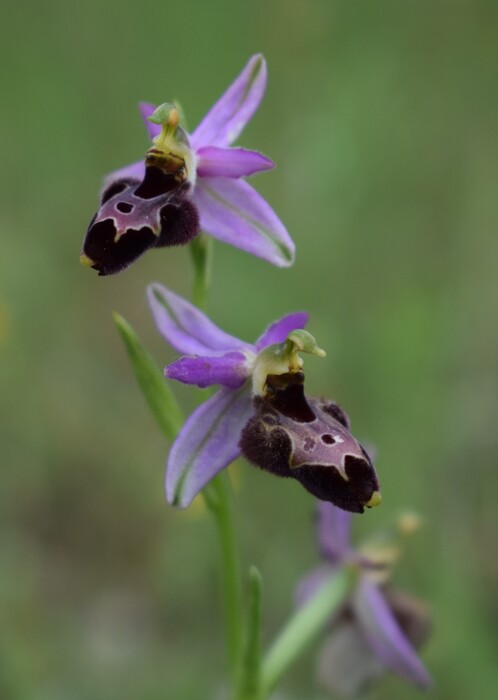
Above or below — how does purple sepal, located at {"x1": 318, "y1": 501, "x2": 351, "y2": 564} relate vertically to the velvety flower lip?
below

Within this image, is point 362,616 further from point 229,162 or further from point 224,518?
point 229,162

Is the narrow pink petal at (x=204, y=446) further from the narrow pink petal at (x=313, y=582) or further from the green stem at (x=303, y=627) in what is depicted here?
the narrow pink petal at (x=313, y=582)

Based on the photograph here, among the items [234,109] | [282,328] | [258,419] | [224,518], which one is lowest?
[224,518]

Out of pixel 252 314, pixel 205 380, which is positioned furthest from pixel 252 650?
pixel 252 314

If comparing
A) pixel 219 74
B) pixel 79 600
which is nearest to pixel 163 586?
pixel 79 600

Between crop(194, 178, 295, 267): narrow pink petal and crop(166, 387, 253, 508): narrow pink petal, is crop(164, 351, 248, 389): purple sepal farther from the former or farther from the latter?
crop(194, 178, 295, 267): narrow pink petal

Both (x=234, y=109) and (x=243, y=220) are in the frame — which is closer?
(x=243, y=220)

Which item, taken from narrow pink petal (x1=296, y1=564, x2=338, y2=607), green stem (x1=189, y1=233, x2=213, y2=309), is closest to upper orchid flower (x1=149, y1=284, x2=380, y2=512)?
green stem (x1=189, y1=233, x2=213, y2=309)

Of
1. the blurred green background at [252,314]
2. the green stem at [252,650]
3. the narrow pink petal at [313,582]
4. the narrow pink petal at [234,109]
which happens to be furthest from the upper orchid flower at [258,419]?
the blurred green background at [252,314]
